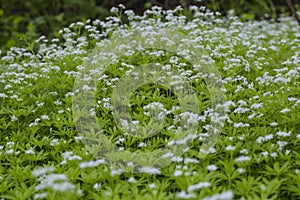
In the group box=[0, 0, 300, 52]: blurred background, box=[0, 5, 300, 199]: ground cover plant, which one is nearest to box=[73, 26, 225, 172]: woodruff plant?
box=[0, 5, 300, 199]: ground cover plant

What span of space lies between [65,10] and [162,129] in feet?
24.9

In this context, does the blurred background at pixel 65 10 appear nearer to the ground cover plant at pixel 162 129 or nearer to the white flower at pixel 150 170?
the ground cover plant at pixel 162 129

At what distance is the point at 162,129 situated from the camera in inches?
173

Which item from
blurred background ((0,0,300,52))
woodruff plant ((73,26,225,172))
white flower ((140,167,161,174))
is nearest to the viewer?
white flower ((140,167,161,174))

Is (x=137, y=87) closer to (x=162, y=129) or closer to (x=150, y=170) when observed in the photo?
(x=162, y=129)

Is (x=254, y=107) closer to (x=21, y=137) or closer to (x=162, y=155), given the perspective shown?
(x=162, y=155)

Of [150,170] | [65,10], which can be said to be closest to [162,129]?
[150,170]

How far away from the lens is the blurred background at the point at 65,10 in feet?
32.7

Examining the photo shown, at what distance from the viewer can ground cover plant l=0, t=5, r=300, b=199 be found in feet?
11.3

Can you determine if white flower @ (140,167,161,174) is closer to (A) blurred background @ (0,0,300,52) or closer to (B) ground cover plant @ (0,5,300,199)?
(B) ground cover plant @ (0,5,300,199)

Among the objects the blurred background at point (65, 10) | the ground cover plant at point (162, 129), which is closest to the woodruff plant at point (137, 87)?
the ground cover plant at point (162, 129)

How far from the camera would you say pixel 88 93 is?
511 centimetres

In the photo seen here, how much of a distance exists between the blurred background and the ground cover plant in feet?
12.2

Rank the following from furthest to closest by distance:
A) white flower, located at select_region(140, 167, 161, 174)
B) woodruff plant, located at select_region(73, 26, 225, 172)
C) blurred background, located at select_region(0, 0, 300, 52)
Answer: blurred background, located at select_region(0, 0, 300, 52) < woodruff plant, located at select_region(73, 26, 225, 172) < white flower, located at select_region(140, 167, 161, 174)
